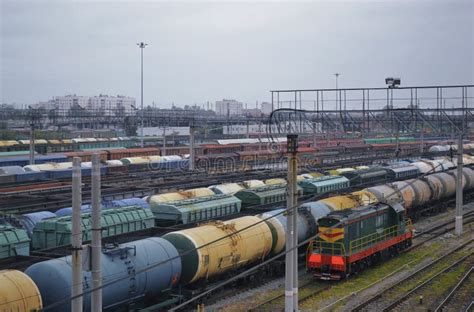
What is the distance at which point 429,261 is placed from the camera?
28094 mm

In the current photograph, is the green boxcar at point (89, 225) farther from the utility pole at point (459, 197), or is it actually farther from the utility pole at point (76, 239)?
the utility pole at point (459, 197)

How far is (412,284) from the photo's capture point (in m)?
23.9

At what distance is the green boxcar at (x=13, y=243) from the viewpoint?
1862cm

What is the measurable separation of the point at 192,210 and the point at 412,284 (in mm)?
9638

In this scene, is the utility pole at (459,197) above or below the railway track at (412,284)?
above

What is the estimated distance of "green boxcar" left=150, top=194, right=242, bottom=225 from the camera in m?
24.5

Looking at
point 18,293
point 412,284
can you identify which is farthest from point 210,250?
point 412,284

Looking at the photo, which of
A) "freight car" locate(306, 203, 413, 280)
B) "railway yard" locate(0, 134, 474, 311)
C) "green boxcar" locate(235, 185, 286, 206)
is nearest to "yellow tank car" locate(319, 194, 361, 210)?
"railway yard" locate(0, 134, 474, 311)

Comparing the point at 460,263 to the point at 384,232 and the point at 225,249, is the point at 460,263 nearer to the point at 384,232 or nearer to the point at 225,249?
the point at 384,232

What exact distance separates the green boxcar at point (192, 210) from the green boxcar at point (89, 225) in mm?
869

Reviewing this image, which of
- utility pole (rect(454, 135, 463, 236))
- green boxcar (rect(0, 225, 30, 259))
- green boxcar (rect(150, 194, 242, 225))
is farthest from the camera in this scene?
utility pole (rect(454, 135, 463, 236))

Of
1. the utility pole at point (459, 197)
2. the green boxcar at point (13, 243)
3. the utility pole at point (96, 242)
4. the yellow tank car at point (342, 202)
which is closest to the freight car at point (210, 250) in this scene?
the yellow tank car at point (342, 202)

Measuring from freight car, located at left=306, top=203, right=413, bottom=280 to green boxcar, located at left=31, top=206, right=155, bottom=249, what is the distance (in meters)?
7.08

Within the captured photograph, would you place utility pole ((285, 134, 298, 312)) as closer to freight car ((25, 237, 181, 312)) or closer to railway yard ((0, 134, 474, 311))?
railway yard ((0, 134, 474, 311))
